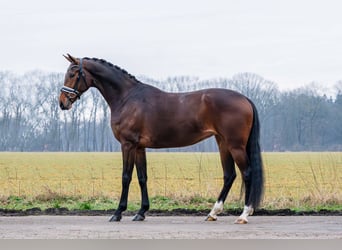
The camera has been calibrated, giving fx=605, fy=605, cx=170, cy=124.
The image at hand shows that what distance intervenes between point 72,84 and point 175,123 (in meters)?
2.25

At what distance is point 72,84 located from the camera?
12195mm

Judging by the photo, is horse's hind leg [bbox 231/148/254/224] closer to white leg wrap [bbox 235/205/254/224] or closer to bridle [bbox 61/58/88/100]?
white leg wrap [bbox 235/205/254/224]

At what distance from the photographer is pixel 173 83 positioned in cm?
10662

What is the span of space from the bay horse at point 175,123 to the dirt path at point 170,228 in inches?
22.1

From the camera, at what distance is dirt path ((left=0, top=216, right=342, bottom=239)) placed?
30.1 ft

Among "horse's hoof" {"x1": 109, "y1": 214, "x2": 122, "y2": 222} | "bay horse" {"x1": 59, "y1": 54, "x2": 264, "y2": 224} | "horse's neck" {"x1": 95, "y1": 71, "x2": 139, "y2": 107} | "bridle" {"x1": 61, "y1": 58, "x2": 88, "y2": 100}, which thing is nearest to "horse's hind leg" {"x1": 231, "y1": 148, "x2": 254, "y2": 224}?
"bay horse" {"x1": 59, "y1": 54, "x2": 264, "y2": 224}

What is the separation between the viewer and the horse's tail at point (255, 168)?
11.4m

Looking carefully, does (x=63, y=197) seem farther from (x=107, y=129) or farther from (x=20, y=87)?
(x=20, y=87)

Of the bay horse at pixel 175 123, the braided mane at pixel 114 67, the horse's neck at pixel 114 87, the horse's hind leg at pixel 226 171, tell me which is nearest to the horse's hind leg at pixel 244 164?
the bay horse at pixel 175 123

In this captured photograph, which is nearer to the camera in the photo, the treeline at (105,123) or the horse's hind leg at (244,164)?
the horse's hind leg at (244,164)

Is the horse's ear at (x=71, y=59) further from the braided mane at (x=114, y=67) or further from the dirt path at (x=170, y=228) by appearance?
the dirt path at (x=170, y=228)

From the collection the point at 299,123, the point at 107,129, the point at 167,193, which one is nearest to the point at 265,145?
the point at 299,123

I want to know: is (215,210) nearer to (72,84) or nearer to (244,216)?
(244,216)

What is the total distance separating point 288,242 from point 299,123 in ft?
380
